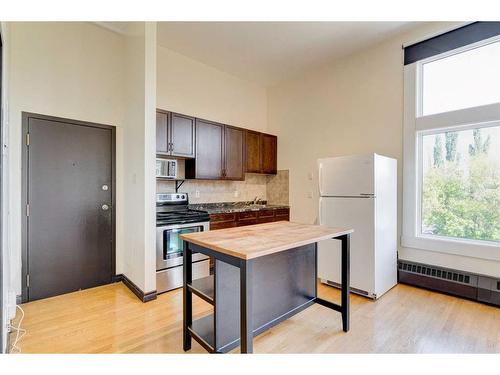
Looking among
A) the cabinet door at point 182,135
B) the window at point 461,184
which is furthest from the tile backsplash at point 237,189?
the window at point 461,184

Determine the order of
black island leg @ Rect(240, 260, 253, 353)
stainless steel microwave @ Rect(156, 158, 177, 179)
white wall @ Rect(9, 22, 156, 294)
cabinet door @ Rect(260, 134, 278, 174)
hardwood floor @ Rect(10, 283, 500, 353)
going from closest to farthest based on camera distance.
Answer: black island leg @ Rect(240, 260, 253, 353) → hardwood floor @ Rect(10, 283, 500, 353) → white wall @ Rect(9, 22, 156, 294) → stainless steel microwave @ Rect(156, 158, 177, 179) → cabinet door @ Rect(260, 134, 278, 174)

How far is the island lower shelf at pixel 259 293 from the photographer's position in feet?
5.35

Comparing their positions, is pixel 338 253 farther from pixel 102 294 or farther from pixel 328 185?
pixel 102 294

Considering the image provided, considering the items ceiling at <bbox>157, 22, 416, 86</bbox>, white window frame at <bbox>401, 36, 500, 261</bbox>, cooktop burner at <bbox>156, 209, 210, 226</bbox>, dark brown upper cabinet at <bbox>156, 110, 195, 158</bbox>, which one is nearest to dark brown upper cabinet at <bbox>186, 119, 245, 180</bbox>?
dark brown upper cabinet at <bbox>156, 110, 195, 158</bbox>

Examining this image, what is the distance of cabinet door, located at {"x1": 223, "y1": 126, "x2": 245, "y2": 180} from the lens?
4082 mm

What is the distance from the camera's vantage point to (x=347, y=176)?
2979mm

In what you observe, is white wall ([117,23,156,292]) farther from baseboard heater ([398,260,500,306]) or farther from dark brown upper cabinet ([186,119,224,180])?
baseboard heater ([398,260,500,306])

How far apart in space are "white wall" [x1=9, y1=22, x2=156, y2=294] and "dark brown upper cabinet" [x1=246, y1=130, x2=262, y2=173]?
6.35 feet

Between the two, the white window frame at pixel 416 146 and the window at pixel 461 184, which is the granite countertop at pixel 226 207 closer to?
the white window frame at pixel 416 146

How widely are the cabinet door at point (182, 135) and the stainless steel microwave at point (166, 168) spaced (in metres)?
0.16

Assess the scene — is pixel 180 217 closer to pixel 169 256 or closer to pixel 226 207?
pixel 169 256

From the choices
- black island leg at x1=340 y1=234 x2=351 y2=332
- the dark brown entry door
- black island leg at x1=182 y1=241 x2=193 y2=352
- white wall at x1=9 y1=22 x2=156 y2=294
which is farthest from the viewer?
the dark brown entry door
